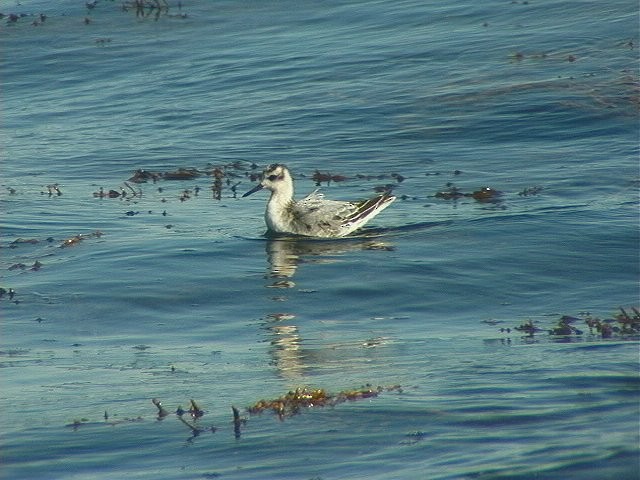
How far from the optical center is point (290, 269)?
1574cm

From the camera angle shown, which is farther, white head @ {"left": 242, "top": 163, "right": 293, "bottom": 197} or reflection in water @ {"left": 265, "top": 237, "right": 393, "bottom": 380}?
white head @ {"left": 242, "top": 163, "right": 293, "bottom": 197}

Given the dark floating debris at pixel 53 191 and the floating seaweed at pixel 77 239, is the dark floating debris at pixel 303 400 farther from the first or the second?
the dark floating debris at pixel 53 191

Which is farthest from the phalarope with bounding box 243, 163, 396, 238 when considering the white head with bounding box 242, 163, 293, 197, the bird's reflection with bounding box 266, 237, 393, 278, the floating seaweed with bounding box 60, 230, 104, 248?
the floating seaweed with bounding box 60, 230, 104, 248

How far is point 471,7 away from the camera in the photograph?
29.9m

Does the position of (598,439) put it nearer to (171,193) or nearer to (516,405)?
(516,405)

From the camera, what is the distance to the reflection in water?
11938 millimetres

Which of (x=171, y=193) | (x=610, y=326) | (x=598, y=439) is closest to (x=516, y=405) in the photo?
(x=598, y=439)

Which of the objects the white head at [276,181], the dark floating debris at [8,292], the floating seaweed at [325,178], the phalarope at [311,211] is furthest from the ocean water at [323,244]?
the white head at [276,181]

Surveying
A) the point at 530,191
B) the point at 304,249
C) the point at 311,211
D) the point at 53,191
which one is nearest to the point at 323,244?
the point at 304,249

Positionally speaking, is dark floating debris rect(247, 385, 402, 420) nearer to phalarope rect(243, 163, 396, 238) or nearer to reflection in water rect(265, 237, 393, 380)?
reflection in water rect(265, 237, 393, 380)

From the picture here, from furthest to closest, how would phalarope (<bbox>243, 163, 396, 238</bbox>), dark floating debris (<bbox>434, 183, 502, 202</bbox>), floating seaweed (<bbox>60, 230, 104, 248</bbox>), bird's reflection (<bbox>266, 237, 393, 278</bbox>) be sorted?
dark floating debris (<bbox>434, 183, 502, 202</bbox>) < phalarope (<bbox>243, 163, 396, 238</bbox>) < floating seaweed (<bbox>60, 230, 104, 248</bbox>) < bird's reflection (<bbox>266, 237, 393, 278</bbox>)

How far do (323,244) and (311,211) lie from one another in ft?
1.63

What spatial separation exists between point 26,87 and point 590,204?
13.6m

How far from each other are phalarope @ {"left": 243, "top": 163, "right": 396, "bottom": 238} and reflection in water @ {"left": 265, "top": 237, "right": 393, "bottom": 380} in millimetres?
139
